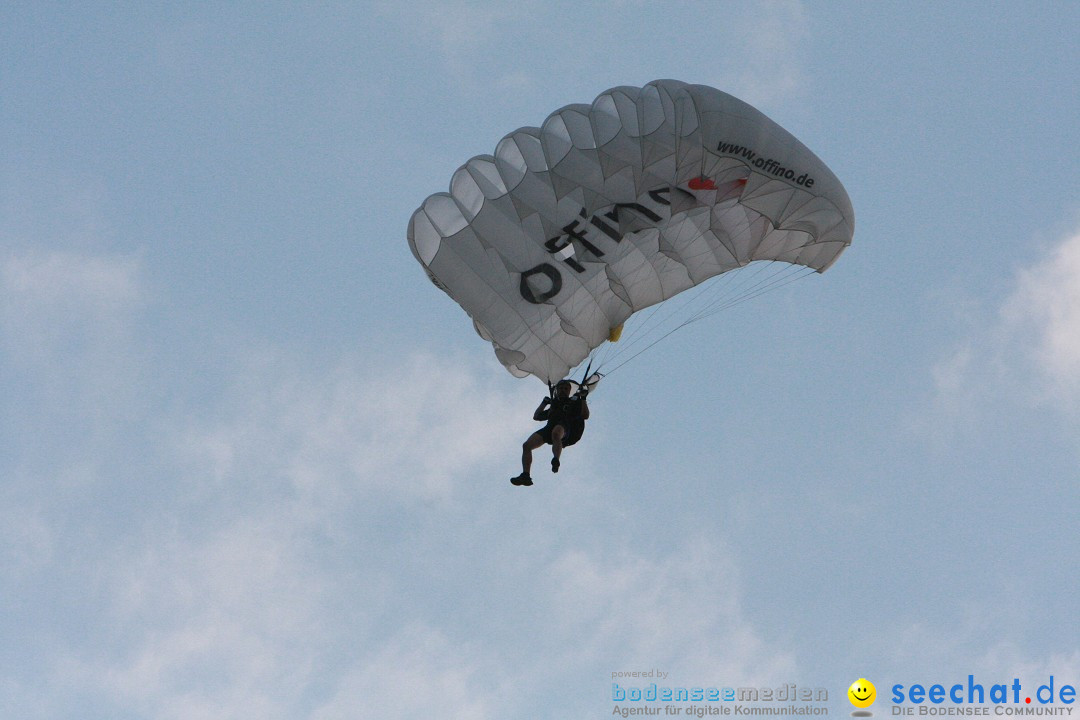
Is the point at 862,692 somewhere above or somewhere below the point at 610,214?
below

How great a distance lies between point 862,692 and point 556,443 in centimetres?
514

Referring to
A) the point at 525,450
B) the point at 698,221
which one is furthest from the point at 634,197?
the point at 525,450

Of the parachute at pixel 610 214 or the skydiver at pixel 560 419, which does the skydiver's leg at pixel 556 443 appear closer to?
the skydiver at pixel 560 419

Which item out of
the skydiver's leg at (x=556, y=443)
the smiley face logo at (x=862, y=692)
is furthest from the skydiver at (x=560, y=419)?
the smiley face logo at (x=862, y=692)

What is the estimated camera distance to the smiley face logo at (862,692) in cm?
1869

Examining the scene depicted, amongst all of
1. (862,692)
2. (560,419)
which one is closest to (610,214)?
(560,419)

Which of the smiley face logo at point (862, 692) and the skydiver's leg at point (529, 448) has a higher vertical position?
the skydiver's leg at point (529, 448)

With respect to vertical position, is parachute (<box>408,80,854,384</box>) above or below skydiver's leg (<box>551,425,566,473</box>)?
above

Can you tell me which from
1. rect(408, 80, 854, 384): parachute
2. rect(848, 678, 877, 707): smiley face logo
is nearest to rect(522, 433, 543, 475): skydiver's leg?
rect(408, 80, 854, 384): parachute

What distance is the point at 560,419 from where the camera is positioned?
1822cm

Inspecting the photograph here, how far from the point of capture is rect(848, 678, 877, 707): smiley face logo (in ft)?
61.3

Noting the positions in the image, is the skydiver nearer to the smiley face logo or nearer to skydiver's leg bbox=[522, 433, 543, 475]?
skydiver's leg bbox=[522, 433, 543, 475]

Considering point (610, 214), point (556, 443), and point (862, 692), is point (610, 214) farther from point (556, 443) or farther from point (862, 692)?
point (862, 692)

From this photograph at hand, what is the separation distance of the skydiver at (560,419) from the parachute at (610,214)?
1.32 feet
